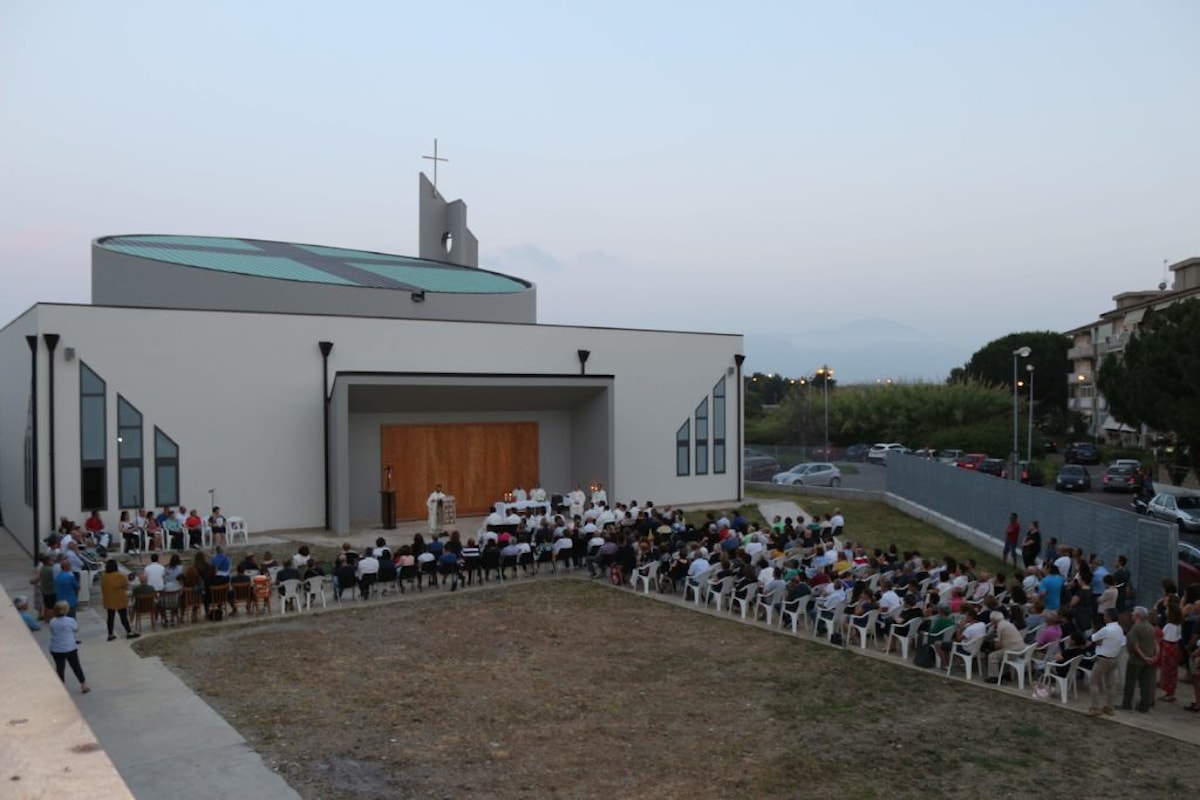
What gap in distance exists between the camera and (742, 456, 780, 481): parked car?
40.3 m

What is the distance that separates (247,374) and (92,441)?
11.7ft

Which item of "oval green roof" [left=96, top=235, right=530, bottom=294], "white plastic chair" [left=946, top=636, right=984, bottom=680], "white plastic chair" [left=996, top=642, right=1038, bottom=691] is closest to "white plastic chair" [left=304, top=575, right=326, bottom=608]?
"white plastic chair" [left=946, top=636, right=984, bottom=680]

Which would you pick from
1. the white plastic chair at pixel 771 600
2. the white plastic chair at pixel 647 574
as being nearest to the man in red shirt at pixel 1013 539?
the white plastic chair at pixel 771 600

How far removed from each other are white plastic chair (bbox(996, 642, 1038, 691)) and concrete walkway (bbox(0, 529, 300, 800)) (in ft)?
27.0

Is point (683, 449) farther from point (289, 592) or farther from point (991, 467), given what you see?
point (991, 467)

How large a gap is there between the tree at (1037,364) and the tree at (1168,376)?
41607 millimetres

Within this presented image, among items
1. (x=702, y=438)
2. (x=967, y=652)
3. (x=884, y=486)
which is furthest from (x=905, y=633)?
(x=884, y=486)

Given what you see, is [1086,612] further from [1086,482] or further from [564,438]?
[1086,482]

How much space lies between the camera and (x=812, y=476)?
125 feet

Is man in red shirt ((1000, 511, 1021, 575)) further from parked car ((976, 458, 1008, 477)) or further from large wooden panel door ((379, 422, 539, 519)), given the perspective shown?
parked car ((976, 458, 1008, 477))

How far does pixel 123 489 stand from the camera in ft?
67.3

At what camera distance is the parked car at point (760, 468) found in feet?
132

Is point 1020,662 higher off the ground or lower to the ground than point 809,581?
lower

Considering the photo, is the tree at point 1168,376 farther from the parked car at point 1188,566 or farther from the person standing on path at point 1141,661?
the person standing on path at point 1141,661
